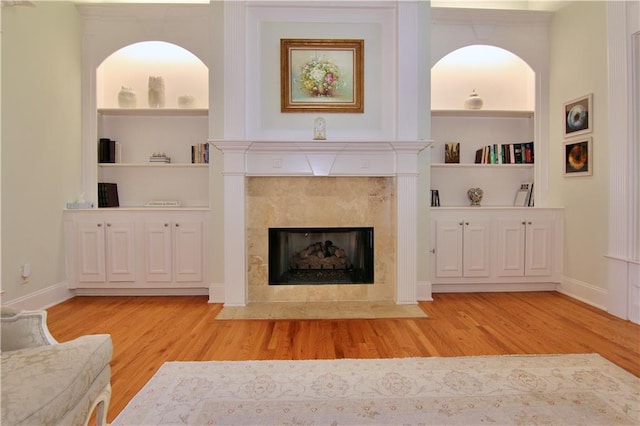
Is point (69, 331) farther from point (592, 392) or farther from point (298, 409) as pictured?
point (592, 392)

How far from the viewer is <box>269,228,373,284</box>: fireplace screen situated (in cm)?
372

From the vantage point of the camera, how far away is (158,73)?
417cm

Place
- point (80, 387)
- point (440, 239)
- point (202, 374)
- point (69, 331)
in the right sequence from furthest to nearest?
point (440, 239)
point (69, 331)
point (202, 374)
point (80, 387)

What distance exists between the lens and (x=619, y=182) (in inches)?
122

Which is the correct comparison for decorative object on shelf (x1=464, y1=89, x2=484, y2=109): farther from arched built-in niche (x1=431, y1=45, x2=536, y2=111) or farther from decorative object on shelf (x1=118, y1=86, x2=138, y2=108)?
decorative object on shelf (x1=118, y1=86, x2=138, y2=108)

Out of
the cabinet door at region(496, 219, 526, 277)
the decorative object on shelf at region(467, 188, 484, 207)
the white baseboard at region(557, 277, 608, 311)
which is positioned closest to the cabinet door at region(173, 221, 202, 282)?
the decorative object on shelf at region(467, 188, 484, 207)

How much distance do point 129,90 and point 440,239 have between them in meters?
3.87

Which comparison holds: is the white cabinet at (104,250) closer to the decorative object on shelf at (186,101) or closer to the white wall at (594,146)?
the decorative object on shelf at (186,101)

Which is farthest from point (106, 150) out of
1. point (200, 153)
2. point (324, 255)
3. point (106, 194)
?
point (324, 255)

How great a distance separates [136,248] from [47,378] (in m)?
2.76

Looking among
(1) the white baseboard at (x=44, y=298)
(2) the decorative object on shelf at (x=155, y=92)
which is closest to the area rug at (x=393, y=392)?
(1) the white baseboard at (x=44, y=298)

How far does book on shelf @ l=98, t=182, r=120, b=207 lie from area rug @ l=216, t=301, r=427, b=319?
1885 mm

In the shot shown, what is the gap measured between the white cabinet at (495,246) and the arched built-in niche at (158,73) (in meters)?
3.17

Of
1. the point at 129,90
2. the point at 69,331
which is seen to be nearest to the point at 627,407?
the point at 69,331
